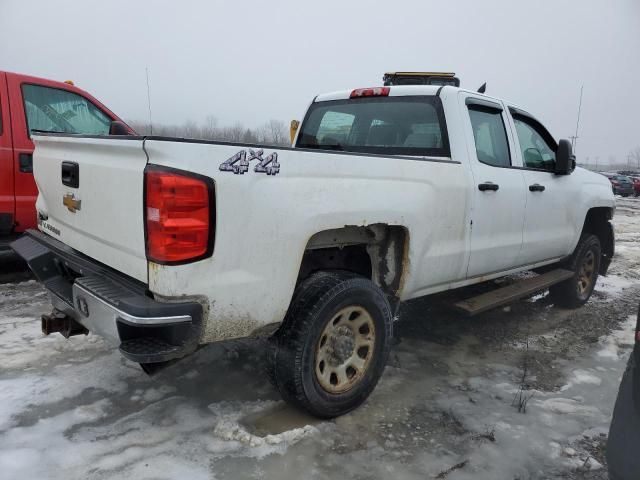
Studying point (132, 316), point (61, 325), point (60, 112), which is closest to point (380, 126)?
point (132, 316)

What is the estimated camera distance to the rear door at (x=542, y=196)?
4.18 m

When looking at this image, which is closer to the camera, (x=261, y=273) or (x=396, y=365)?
(x=261, y=273)

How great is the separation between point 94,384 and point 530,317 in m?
4.19

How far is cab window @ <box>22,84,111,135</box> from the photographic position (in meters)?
4.92

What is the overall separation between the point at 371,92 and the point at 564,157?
Result: 1870 millimetres

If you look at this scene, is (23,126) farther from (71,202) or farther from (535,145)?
(535,145)

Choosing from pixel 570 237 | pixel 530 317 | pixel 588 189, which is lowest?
pixel 530 317

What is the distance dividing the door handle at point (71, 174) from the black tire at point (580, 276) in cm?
481

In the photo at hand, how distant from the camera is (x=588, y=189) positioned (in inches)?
197

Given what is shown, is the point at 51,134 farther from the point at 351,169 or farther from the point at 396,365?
the point at 396,365

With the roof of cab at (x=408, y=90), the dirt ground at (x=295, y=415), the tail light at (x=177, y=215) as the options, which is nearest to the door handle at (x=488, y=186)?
the roof of cab at (x=408, y=90)

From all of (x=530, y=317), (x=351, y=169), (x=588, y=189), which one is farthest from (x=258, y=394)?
(x=588, y=189)

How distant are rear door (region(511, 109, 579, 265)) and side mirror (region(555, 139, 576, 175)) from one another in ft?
0.27

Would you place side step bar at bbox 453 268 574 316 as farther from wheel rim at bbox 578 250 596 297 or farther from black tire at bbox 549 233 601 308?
wheel rim at bbox 578 250 596 297
